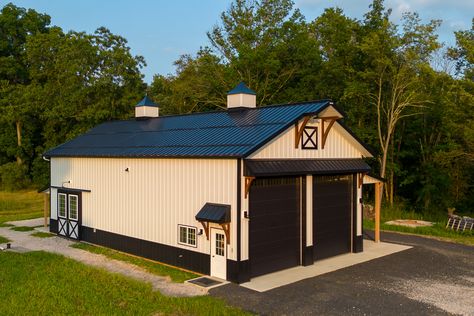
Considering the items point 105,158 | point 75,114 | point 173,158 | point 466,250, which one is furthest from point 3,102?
point 466,250

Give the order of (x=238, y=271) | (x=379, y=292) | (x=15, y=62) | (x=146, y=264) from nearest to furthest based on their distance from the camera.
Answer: (x=379, y=292) → (x=238, y=271) → (x=146, y=264) → (x=15, y=62)

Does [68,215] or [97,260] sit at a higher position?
[68,215]

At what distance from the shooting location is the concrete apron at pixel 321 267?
1218 centimetres

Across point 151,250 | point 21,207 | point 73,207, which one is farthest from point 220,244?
point 21,207

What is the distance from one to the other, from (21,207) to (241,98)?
2180cm

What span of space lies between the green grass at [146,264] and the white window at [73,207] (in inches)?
66.1

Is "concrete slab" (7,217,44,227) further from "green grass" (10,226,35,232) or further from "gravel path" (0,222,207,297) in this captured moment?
"gravel path" (0,222,207,297)

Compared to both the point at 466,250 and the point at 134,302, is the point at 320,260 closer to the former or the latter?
the point at 466,250

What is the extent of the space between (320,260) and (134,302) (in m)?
7.23

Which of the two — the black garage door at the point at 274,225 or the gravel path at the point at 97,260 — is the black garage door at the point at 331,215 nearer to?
the black garage door at the point at 274,225

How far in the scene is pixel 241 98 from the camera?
16.8 meters

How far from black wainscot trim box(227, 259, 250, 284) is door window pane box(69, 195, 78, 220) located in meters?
9.33

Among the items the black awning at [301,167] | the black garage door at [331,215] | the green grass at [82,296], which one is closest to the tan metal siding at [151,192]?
the black awning at [301,167]

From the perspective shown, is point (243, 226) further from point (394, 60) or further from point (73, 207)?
point (394, 60)
